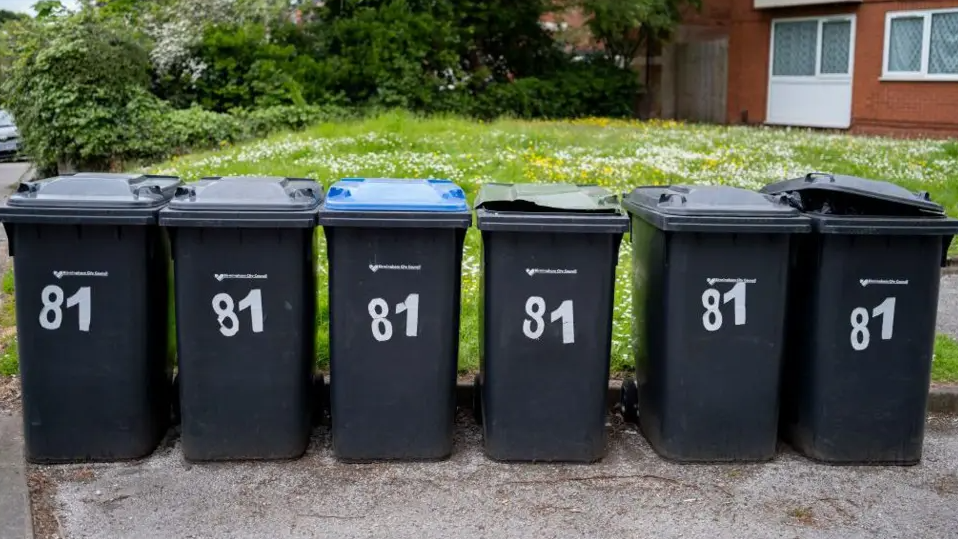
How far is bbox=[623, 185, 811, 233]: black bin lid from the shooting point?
454 centimetres

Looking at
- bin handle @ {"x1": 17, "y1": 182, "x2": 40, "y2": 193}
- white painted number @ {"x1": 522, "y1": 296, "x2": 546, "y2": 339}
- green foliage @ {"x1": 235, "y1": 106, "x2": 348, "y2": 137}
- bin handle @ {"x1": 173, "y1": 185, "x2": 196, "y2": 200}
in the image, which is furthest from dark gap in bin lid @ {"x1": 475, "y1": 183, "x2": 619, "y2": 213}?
green foliage @ {"x1": 235, "y1": 106, "x2": 348, "y2": 137}

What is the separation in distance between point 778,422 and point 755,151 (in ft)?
30.4

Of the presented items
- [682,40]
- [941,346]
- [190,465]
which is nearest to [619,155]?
[941,346]

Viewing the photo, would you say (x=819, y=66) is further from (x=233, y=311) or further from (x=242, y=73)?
(x=233, y=311)

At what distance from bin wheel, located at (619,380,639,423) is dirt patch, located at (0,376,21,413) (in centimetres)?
318

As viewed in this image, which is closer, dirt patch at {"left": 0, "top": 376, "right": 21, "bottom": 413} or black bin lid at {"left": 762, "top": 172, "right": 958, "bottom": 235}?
black bin lid at {"left": 762, "top": 172, "right": 958, "bottom": 235}

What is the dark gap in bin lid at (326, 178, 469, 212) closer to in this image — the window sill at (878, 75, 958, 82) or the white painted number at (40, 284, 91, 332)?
the white painted number at (40, 284, 91, 332)

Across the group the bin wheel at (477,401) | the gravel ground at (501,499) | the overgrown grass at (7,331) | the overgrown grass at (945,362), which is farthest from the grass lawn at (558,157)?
the gravel ground at (501,499)

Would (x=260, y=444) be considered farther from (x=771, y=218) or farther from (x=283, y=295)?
(x=771, y=218)

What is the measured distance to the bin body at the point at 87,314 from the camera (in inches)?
177

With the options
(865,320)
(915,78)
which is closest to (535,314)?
(865,320)

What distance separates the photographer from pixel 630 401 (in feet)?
17.2

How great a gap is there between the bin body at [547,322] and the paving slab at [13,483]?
2.03 metres

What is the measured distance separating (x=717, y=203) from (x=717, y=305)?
1.53 ft
